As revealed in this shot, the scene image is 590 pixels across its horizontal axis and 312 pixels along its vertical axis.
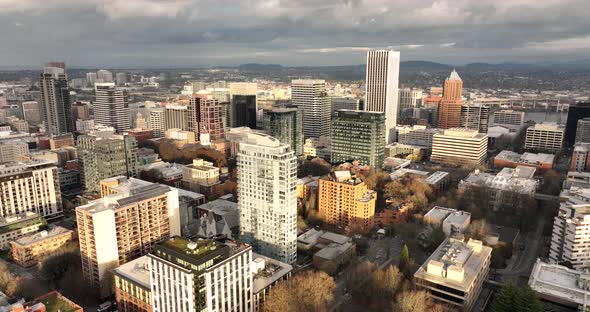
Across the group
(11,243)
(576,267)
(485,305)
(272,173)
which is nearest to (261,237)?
(272,173)

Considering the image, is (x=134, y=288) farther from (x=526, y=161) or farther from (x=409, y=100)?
(x=409, y=100)

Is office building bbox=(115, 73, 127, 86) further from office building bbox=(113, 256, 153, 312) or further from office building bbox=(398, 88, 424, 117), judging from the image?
office building bbox=(113, 256, 153, 312)

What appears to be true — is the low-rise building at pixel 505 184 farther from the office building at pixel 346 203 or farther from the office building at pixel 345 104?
the office building at pixel 345 104

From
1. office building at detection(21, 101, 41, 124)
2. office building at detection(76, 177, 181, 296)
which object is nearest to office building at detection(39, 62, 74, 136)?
office building at detection(21, 101, 41, 124)

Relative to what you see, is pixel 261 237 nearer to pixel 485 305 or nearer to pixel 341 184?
pixel 341 184

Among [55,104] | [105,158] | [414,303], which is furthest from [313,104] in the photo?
[414,303]

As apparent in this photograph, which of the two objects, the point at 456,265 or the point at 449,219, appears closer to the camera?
the point at 456,265
